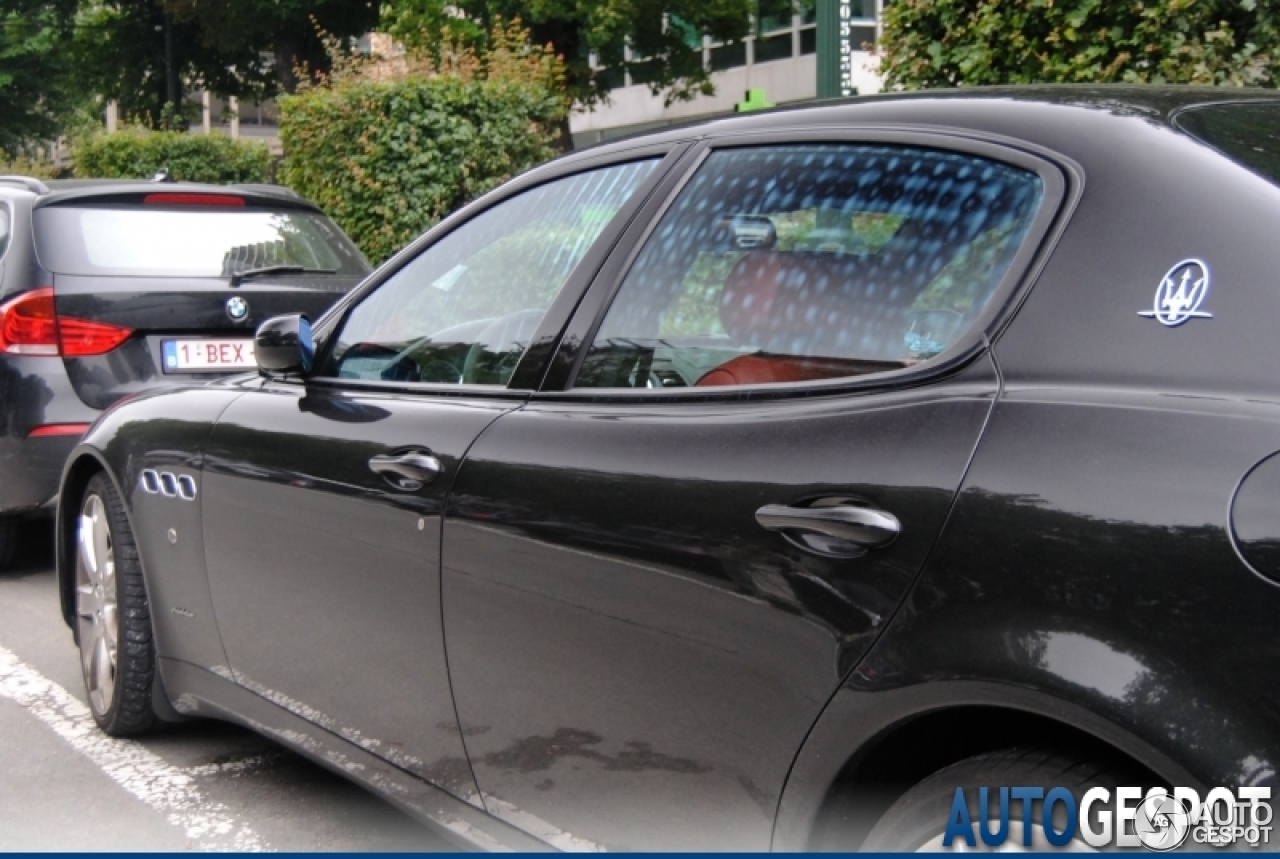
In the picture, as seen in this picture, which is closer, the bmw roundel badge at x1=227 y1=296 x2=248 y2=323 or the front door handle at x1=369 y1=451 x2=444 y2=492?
the front door handle at x1=369 y1=451 x2=444 y2=492

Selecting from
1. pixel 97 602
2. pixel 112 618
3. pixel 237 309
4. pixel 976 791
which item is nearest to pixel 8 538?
pixel 237 309

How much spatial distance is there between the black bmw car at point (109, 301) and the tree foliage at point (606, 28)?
23980 mm

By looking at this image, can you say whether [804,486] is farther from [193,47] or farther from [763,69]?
[193,47]

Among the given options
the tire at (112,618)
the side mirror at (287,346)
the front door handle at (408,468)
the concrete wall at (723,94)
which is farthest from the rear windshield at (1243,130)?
the concrete wall at (723,94)

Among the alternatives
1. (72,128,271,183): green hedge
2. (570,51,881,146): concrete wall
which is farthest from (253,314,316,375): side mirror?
(570,51,881,146): concrete wall

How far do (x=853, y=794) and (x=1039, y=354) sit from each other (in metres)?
0.64

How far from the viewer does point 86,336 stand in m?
6.59

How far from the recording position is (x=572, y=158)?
10.8 ft

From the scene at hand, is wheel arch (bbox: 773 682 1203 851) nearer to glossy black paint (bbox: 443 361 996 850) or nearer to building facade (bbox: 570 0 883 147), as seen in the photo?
Answer: glossy black paint (bbox: 443 361 996 850)

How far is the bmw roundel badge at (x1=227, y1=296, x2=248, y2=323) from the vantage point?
6742 mm

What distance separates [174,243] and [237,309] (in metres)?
0.49

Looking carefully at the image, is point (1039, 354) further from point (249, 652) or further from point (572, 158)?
point (249, 652)

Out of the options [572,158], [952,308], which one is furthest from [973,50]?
[952,308]

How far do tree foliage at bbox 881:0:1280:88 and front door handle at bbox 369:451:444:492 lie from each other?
4307 millimetres
